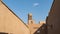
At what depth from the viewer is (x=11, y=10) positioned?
1462 centimetres

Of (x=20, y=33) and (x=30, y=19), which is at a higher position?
(x=20, y=33)

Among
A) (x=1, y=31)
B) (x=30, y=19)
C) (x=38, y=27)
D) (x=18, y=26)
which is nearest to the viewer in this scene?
(x=1, y=31)

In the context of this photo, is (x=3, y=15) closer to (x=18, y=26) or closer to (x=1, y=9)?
(x=1, y=9)

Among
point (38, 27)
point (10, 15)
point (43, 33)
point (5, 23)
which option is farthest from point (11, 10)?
point (38, 27)

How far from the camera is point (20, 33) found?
1614 cm

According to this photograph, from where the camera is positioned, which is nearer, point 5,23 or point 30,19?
point 5,23

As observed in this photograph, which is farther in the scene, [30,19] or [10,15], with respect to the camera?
[30,19]

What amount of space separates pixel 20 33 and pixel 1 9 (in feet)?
12.0

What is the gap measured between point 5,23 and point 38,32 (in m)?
7.49

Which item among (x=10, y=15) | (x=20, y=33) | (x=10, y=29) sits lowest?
(x=20, y=33)

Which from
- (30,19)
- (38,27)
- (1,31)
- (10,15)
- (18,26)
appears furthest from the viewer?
(30,19)

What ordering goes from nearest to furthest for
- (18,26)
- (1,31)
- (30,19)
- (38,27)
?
1. (1,31)
2. (18,26)
3. (38,27)
4. (30,19)

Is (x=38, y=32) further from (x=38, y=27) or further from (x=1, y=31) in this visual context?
(x=1, y=31)

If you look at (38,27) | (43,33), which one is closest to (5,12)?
(43,33)
